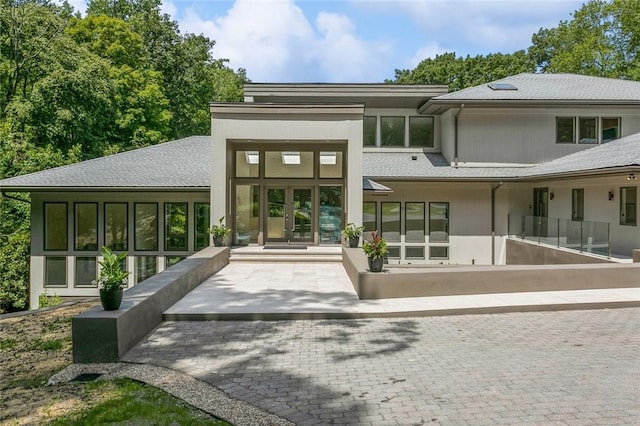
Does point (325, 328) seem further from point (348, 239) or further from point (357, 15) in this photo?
point (357, 15)

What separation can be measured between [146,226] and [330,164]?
705 cm

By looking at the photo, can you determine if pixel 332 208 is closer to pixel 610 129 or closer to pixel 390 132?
pixel 390 132

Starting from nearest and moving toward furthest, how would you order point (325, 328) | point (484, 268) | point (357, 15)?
point (325, 328) < point (484, 268) < point (357, 15)

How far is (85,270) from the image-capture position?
16.3m

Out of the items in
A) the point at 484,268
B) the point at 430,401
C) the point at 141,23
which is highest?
the point at 141,23

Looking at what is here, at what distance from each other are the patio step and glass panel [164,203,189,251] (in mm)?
2462

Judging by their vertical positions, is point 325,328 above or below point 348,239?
below

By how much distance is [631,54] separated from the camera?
1384 inches

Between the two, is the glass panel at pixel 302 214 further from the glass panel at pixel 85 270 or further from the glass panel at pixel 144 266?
the glass panel at pixel 85 270

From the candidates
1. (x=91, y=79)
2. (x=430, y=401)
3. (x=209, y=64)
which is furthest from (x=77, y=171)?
(x=209, y=64)

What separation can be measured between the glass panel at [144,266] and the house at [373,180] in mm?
49

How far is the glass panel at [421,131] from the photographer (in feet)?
68.4

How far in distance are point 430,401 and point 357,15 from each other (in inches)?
542

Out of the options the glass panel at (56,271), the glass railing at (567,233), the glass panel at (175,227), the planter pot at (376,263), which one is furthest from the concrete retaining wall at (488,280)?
the glass panel at (56,271)
